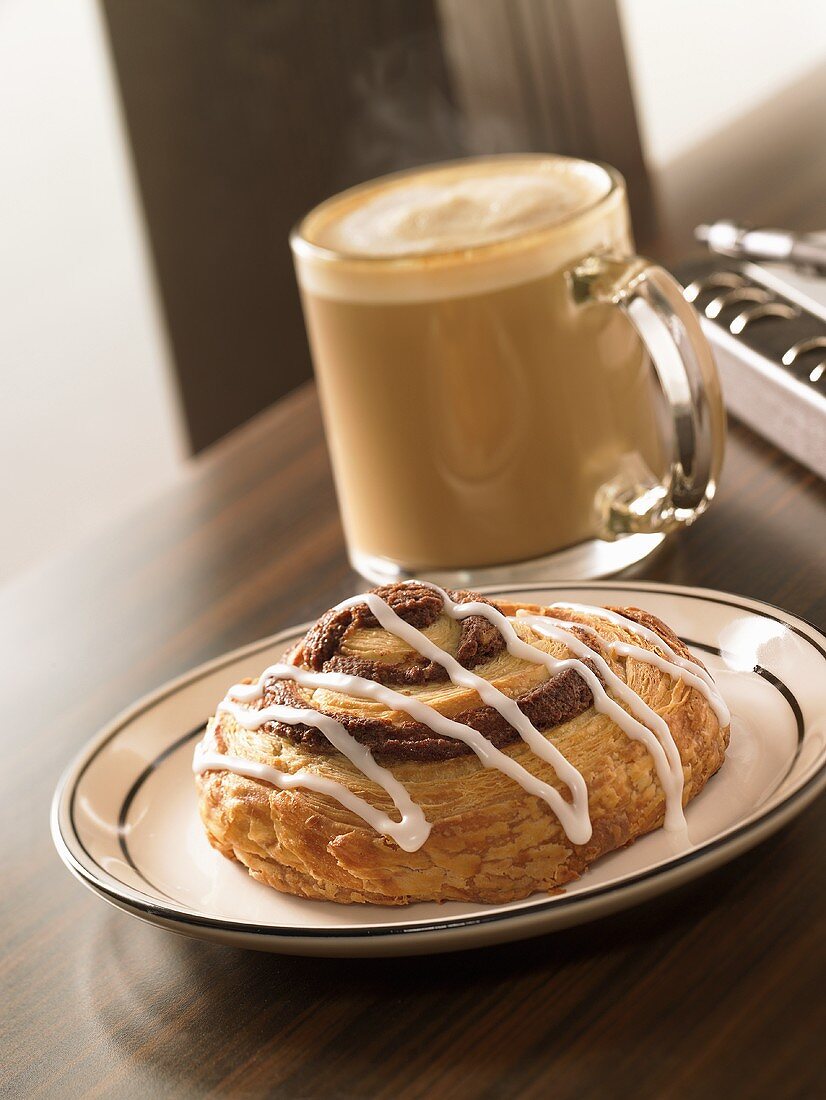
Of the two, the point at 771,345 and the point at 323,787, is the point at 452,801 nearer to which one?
the point at 323,787

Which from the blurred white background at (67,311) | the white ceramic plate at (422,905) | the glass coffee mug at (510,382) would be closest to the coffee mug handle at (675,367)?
the glass coffee mug at (510,382)

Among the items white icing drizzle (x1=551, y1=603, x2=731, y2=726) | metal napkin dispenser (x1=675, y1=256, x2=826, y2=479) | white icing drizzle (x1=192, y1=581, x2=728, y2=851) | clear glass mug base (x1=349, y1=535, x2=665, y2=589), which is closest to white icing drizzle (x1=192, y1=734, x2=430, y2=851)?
white icing drizzle (x1=192, y1=581, x2=728, y2=851)

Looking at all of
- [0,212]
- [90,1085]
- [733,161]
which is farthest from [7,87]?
[90,1085]

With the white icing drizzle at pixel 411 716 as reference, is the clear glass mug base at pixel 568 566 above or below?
below

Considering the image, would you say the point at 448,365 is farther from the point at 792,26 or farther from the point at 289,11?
the point at 792,26

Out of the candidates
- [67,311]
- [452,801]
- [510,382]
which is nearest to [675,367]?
[510,382]

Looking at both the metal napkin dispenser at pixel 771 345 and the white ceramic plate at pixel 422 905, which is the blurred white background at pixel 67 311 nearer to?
the metal napkin dispenser at pixel 771 345

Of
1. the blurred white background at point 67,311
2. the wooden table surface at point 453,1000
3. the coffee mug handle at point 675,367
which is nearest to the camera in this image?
the wooden table surface at point 453,1000
